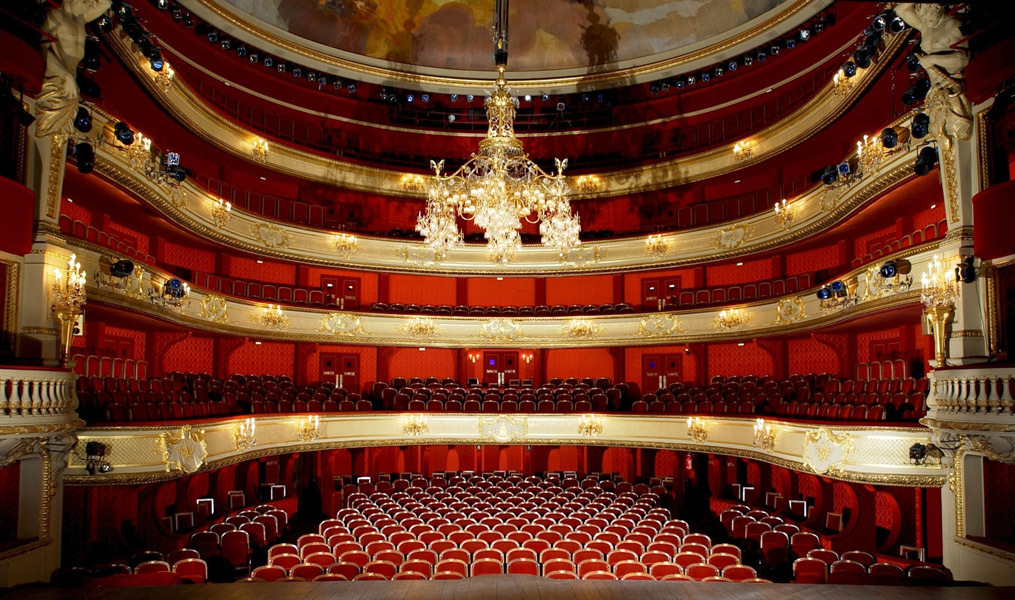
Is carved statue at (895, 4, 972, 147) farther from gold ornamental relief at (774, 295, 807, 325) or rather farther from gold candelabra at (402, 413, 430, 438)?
gold candelabra at (402, 413, 430, 438)

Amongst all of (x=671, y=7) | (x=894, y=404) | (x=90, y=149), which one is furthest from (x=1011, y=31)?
(x=671, y=7)

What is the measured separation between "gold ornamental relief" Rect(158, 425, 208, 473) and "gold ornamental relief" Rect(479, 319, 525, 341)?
38.2 ft

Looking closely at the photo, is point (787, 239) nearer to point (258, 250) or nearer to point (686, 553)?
point (686, 553)

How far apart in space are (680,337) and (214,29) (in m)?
17.0

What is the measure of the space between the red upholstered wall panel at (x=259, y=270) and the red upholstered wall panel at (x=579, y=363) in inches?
373

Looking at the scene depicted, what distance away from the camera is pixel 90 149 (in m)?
11.0

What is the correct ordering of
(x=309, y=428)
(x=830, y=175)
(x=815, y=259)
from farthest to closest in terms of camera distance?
1. (x=815, y=259)
2. (x=309, y=428)
3. (x=830, y=175)

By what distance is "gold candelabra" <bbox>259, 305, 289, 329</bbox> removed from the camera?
2094 centimetres

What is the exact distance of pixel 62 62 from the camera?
33.8 ft

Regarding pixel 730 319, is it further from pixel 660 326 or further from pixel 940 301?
pixel 940 301

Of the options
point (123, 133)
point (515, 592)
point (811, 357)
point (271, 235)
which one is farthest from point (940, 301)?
point (271, 235)

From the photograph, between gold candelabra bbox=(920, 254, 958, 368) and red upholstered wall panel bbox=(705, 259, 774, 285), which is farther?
red upholstered wall panel bbox=(705, 259, 774, 285)

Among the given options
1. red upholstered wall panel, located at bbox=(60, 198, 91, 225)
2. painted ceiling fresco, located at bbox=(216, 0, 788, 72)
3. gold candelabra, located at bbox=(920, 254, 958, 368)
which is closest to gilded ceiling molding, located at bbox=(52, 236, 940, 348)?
red upholstered wall panel, located at bbox=(60, 198, 91, 225)

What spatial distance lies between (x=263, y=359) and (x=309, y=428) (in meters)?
5.01
